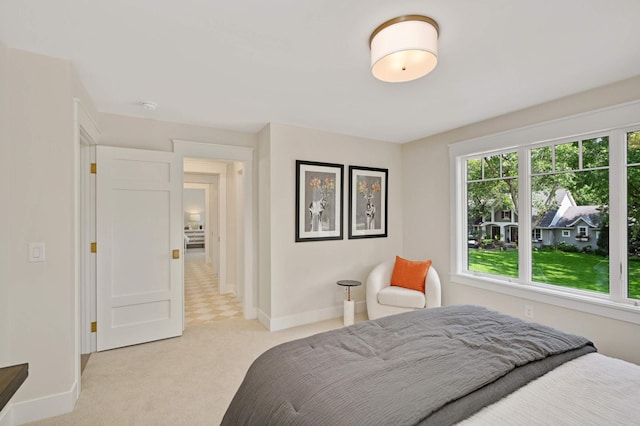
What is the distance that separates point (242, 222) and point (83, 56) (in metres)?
2.39

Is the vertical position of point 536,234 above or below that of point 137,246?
above

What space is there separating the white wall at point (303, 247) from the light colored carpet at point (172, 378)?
375mm

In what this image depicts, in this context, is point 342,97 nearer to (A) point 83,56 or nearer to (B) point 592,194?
(A) point 83,56

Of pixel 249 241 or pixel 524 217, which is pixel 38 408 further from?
pixel 524 217

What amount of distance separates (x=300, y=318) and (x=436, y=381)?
2733mm

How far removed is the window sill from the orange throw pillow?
0.53 metres

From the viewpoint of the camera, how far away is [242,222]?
4.10 metres

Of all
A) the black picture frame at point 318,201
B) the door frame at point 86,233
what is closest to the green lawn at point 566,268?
the black picture frame at point 318,201

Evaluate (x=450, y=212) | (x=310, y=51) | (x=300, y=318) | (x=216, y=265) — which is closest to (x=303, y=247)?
(x=300, y=318)

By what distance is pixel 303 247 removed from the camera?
3855 millimetres

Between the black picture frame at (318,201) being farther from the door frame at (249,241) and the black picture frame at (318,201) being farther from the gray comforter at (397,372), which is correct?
the gray comforter at (397,372)

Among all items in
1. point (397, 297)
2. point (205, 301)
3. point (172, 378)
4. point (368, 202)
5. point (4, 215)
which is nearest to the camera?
point (4, 215)

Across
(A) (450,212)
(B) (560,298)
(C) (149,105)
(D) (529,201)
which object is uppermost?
(C) (149,105)

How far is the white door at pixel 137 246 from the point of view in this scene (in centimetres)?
313
